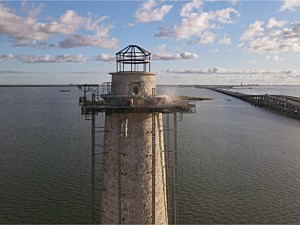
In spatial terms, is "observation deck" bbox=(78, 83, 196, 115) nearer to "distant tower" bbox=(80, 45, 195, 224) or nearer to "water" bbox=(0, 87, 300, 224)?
"distant tower" bbox=(80, 45, 195, 224)

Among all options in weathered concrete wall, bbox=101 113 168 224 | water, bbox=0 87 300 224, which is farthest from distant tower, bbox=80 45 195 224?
water, bbox=0 87 300 224

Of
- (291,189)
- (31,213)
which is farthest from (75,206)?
(291,189)

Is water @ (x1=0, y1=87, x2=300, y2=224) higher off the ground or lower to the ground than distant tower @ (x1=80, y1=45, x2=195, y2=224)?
lower

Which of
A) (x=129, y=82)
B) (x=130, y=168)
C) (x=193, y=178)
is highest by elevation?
(x=129, y=82)

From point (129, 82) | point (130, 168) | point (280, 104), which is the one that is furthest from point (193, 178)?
point (280, 104)

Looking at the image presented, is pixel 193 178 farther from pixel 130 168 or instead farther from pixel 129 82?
pixel 129 82

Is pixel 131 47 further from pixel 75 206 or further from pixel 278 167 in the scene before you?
pixel 278 167

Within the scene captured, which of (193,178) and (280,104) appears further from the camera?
(280,104)

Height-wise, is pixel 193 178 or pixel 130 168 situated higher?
pixel 130 168
